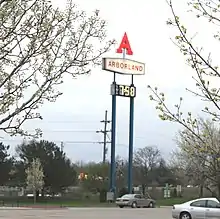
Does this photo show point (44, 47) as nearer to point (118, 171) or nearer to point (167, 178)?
point (118, 171)

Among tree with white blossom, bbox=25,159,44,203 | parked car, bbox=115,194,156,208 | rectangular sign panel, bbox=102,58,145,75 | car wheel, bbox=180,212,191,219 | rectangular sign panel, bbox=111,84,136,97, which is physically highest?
rectangular sign panel, bbox=102,58,145,75

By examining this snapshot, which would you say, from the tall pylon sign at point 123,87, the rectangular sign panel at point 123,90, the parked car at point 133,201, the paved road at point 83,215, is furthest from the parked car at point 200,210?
the rectangular sign panel at point 123,90

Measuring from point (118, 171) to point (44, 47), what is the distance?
241 feet

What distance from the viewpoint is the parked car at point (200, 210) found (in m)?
26.4

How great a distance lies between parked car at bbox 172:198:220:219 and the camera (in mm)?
26367

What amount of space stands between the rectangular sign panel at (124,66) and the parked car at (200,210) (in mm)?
32669

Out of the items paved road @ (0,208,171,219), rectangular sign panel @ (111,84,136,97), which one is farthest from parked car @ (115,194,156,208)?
rectangular sign panel @ (111,84,136,97)

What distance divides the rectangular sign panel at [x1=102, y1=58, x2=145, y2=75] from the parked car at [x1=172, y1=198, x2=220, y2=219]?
32.7m

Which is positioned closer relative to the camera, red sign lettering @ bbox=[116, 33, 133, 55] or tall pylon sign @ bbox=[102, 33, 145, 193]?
red sign lettering @ bbox=[116, 33, 133, 55]

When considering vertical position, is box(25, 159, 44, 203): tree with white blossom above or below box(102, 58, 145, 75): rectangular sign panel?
below

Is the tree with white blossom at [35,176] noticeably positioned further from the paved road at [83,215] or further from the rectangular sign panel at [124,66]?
the paved road at [83,215]

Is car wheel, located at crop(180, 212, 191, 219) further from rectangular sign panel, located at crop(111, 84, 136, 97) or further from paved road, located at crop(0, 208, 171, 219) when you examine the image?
rectangular sign panel, located at crop(111, 84, 136, 97)

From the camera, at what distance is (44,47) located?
29.2 feet

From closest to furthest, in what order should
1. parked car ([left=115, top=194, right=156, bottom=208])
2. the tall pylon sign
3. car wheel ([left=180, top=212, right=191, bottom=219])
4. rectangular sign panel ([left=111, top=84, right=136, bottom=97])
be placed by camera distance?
car wheel ([left=180, top=212, right=191, bottom=219]) < parked car ([left=115, top=194, right=156, bottom=208]) < the tall pylon sign < rectangular sign panel ([left=111, top=84, right=136, bottom=97])
